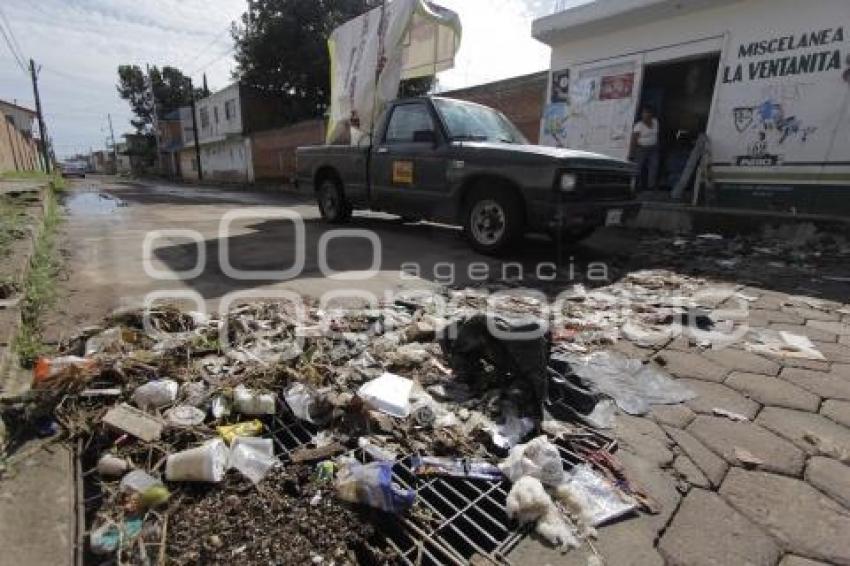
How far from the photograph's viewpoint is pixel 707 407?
7.68ft

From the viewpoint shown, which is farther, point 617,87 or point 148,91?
point 148,91

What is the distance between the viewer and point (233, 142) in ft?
99.0

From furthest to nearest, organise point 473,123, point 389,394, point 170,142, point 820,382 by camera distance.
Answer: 1. point 170,142
2. point 473,123
3. point 820,382
4. point 389,394

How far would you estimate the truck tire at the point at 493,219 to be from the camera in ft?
16.3

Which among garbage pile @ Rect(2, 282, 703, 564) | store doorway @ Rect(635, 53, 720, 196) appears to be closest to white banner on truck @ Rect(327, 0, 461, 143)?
store doorway @ Rect(635, 53, 720, 196)

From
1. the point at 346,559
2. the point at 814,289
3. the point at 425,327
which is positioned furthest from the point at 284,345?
the point at 814,289

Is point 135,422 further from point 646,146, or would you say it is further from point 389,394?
point 646,146

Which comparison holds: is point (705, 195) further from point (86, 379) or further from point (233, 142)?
point (233, 142)

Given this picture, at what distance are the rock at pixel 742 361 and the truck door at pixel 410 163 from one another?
3.42 meters

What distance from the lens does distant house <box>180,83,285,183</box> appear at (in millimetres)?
27641

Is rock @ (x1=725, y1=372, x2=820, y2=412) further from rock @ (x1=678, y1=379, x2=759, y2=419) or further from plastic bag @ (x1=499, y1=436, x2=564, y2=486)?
plastic bag @ (x1=499, y1=436, x2=564, y2=486)

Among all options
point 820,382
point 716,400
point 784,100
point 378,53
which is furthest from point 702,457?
point 784,100

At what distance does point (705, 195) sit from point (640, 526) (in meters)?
7.96

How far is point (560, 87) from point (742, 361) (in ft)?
28.4
